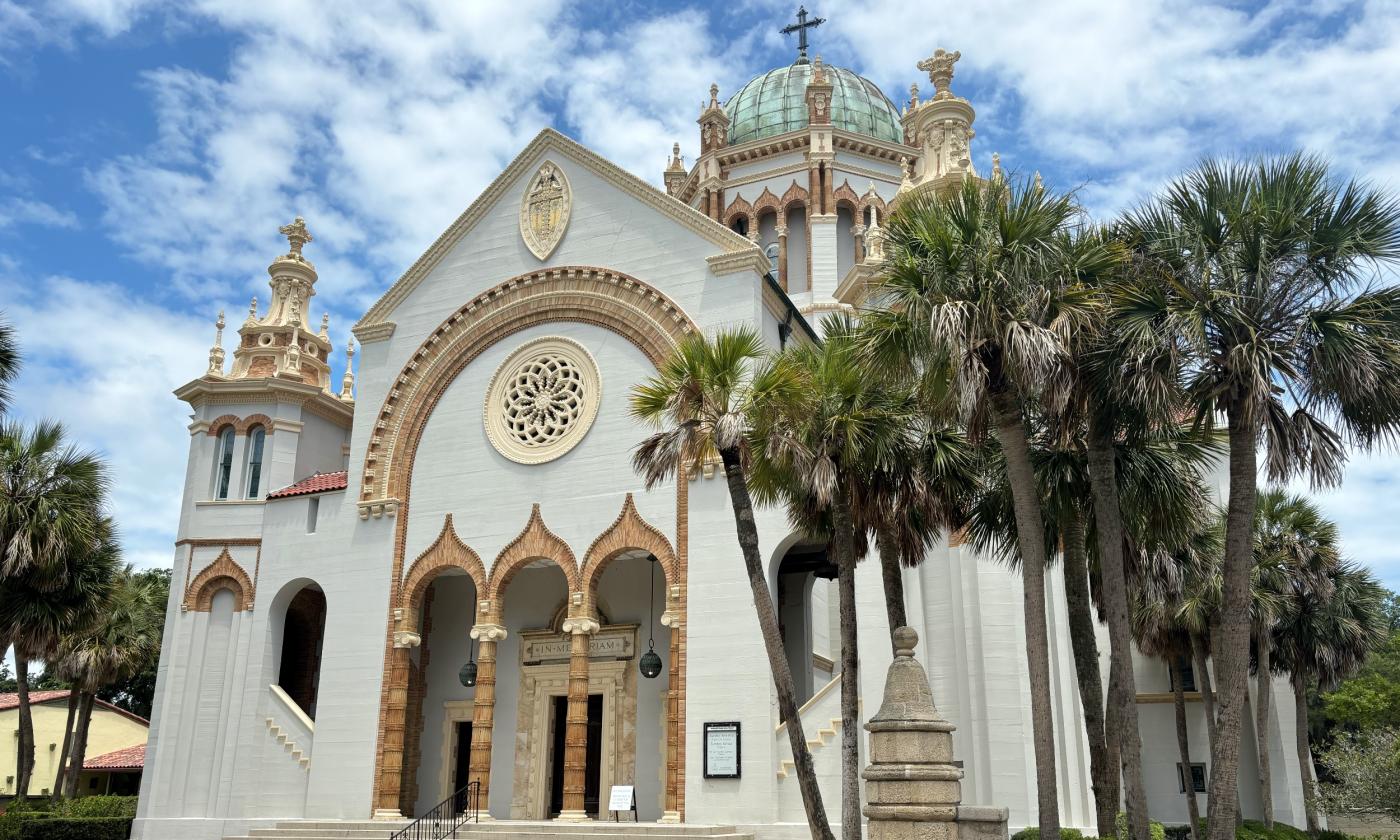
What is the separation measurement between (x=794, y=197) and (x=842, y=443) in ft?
77.1

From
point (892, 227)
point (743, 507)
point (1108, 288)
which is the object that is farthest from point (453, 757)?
point (1108, 288)

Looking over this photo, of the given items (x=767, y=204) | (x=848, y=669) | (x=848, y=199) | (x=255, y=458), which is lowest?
(x=848, y=669)

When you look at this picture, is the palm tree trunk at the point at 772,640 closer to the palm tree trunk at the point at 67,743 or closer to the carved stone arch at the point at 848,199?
the carved stone arch at the point at 848,199

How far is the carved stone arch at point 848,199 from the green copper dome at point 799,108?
9.93 ft

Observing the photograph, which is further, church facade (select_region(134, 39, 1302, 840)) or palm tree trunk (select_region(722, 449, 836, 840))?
church facade (select_region(134, 39, 1302, 840))

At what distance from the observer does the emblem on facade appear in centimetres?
2694

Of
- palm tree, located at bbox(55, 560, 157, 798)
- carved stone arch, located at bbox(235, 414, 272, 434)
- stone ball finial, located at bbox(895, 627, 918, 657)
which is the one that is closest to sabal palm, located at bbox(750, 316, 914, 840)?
stone ball finial, located at bbox(895, 627, 918, 657)

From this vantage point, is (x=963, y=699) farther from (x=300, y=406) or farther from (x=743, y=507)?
(x=300, y=406)

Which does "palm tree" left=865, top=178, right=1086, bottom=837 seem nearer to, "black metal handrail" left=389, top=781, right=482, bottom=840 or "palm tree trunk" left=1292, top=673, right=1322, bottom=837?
"black metal handrail" left=389, top=781, right=482, bottom=840

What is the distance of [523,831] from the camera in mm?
20969

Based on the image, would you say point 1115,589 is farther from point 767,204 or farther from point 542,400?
point 767,204

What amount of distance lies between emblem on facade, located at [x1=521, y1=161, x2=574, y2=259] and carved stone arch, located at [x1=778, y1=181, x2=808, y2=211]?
12088 millimetres

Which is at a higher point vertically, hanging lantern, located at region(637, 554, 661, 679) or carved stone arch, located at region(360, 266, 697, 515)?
carved stone arch, located at region(360, 266, 697, 515)

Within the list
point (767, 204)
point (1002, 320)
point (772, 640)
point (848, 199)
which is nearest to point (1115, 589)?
point (1002, 320)
